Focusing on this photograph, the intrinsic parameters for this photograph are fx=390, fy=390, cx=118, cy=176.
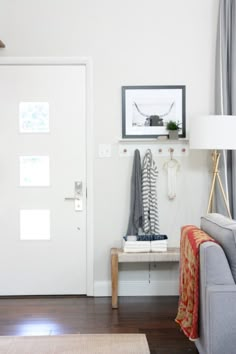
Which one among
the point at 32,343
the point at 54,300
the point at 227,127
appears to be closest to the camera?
the point at 32,343

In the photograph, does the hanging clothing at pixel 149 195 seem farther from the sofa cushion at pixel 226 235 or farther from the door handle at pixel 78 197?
the sofa cushion at pixel 226 235

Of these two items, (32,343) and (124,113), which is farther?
(124,113)

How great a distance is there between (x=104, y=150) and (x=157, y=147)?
0.50 meters

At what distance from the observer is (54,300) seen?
354cm

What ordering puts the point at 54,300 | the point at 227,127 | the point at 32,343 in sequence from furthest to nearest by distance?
1. the point at 54,300
2. the point at 227,127
3. the point at 32,343

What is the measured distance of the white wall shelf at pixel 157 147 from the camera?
3.67 m

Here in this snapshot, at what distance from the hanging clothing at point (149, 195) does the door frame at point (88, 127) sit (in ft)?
1.63

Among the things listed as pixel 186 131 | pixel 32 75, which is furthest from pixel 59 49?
pixel 186 131

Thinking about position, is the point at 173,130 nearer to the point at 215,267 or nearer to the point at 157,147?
the point at 157,147

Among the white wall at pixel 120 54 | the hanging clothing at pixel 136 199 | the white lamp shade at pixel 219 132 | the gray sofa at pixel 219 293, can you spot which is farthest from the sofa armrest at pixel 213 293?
the white wall at pixel 120 54

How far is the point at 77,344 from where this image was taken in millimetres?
2598

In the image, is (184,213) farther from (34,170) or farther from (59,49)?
(59,49)

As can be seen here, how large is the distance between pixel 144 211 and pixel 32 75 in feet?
5.38

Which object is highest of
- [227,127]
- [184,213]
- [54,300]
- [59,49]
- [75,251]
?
[59,49]
